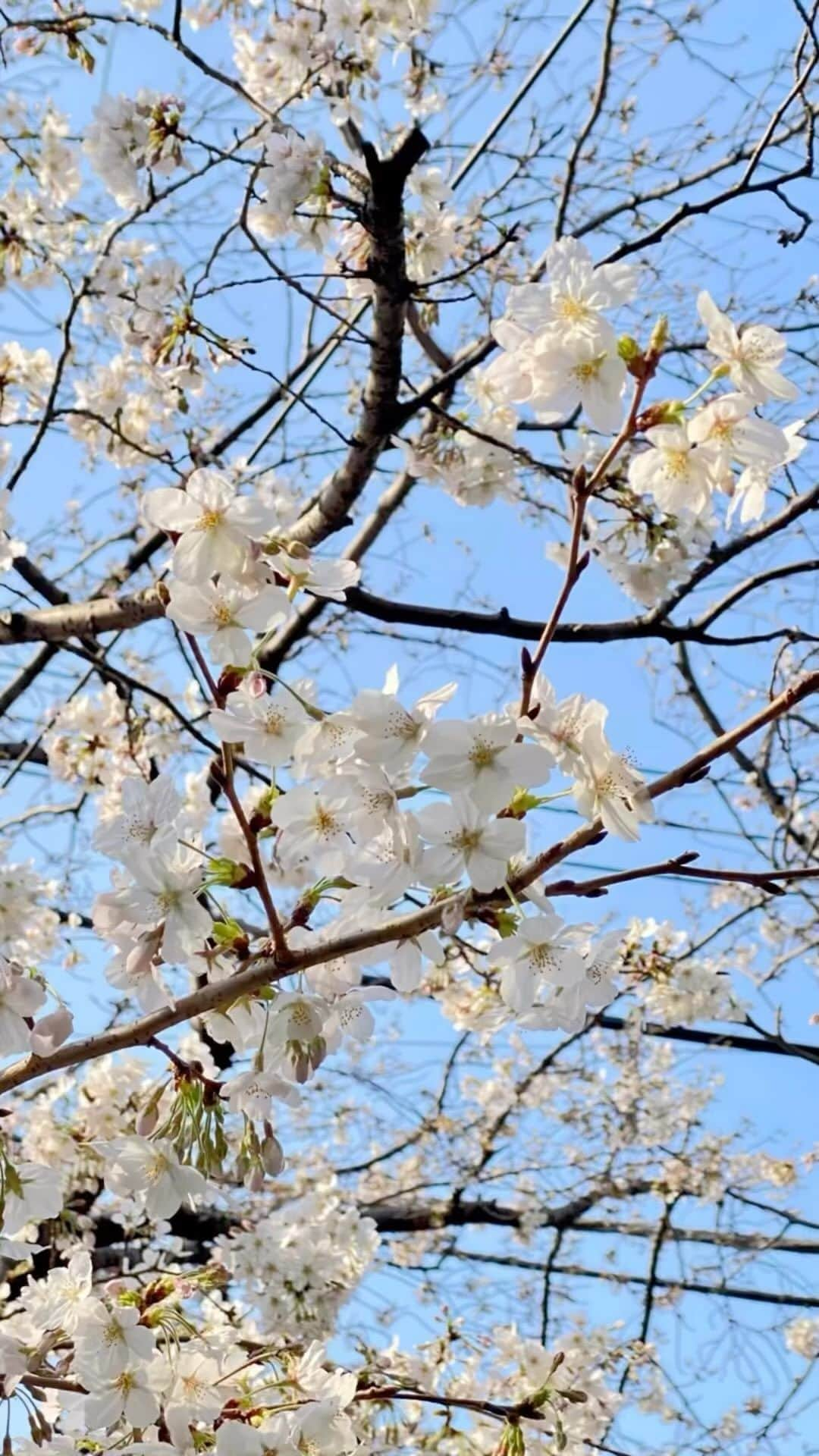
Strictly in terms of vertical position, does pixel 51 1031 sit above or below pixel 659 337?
below

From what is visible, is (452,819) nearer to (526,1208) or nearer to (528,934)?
(528,934)

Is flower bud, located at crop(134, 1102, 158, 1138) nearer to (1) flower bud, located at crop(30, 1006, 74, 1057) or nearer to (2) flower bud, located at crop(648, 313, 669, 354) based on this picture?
(1) flower bud, located at crop(30, 1006, 74, 1057)

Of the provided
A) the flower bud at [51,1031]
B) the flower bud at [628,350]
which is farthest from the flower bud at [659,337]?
the flower bud at [51,1031]

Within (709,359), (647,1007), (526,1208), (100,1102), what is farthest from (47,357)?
(526,1208)

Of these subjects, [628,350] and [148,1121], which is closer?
[628,350]

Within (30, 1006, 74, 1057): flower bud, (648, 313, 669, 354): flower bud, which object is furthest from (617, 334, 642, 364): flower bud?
(30, 1006, 74, 1057): flower bud

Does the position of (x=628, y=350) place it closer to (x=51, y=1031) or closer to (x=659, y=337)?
(x=659, y=337)

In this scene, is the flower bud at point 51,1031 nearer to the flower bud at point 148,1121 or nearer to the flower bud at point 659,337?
the flower bud at point 148,1121

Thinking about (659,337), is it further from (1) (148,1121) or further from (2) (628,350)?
(1) (148,1121)

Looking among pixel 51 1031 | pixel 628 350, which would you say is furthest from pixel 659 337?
pixel 51 1031

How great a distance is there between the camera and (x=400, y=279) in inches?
109

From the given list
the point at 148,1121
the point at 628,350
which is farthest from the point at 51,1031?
the point at 628,350

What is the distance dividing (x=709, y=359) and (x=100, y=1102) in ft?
10.3

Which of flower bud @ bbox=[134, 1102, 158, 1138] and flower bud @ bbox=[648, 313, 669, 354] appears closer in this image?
flower bud @ bbox=[648, 313, 669, 354]
